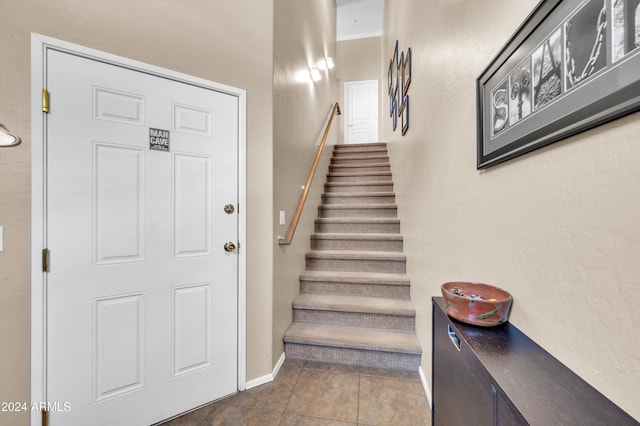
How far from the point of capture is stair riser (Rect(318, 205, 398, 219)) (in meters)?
3.11

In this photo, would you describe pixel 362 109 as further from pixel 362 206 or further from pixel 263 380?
pixel 263 380

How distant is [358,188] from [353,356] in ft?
7.31

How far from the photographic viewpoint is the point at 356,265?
8.28ft

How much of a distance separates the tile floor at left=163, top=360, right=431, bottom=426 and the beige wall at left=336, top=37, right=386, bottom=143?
199 inches

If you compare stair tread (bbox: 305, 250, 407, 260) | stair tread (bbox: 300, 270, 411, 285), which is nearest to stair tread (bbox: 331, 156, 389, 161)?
stair tread (bbox: 305, 250, 407, 260)

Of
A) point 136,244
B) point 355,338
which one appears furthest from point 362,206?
point 136,244

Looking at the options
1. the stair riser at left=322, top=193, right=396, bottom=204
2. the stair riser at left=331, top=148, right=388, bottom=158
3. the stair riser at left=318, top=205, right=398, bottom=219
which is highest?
the stair riser at left=331, top=148, right=388, bottom=158

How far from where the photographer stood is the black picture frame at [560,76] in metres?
0.46

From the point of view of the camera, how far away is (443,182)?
147 centimetres

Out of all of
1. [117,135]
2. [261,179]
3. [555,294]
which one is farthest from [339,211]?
[555,294]

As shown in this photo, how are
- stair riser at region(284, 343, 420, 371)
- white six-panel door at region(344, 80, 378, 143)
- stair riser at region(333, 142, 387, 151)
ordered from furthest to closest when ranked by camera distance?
1. white six-panel door at region(344, 80, 378, 143)
2. stair riser at region(333, 142, 387, 151)
3. stair riser at region(284, 343, 420, 371)

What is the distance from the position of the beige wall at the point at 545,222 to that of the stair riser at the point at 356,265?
2.94 feet

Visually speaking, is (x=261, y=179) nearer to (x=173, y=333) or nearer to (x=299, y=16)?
(x=173, y=333)

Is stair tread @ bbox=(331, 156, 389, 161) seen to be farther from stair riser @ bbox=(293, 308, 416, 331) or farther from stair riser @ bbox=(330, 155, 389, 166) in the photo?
stair riser @ bbox=(293, 308, 416, 331)
